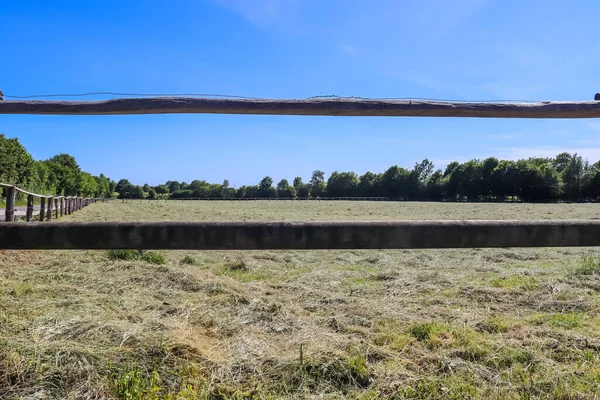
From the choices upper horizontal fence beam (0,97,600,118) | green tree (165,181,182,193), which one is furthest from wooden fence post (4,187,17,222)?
green tree (165,181,182,193)

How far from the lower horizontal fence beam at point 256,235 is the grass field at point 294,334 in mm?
786

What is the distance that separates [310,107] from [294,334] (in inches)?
70.3

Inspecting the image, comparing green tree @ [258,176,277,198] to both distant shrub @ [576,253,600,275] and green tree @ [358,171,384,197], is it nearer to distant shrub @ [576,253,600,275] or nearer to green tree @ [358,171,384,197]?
green tree @ [358,171,384,197]

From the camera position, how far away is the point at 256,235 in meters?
1.71

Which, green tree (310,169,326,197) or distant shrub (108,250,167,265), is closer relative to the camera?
distant shrub (108,250,167,265)

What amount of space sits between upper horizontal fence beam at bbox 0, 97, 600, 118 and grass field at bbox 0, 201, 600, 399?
1.57 m

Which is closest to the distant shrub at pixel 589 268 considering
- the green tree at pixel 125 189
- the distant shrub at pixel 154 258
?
the distant shrub at pixel 154 258

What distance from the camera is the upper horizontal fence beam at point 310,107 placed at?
2533 millimetres

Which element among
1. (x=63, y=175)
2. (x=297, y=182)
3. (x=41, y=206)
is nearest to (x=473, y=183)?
(x=297, y=182)

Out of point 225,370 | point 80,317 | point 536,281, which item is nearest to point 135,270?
point 80,317

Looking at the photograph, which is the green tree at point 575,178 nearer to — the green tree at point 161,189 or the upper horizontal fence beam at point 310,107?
the upper horizontal fence beam at point 310,107

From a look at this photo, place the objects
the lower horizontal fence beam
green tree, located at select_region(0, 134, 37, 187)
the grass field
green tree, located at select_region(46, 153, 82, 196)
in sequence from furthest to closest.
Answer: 1. green tree, located at select_region(46, 153, 82, 196)
2. green tree, located at select_region(0, 134, 37, 187)
3. the grass field
4. the lower horizontal fence beam

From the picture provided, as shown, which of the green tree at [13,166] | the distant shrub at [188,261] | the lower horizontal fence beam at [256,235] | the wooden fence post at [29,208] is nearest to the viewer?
the lower horizontal fence beam at [256,235]

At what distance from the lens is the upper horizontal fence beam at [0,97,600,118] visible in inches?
99.7
